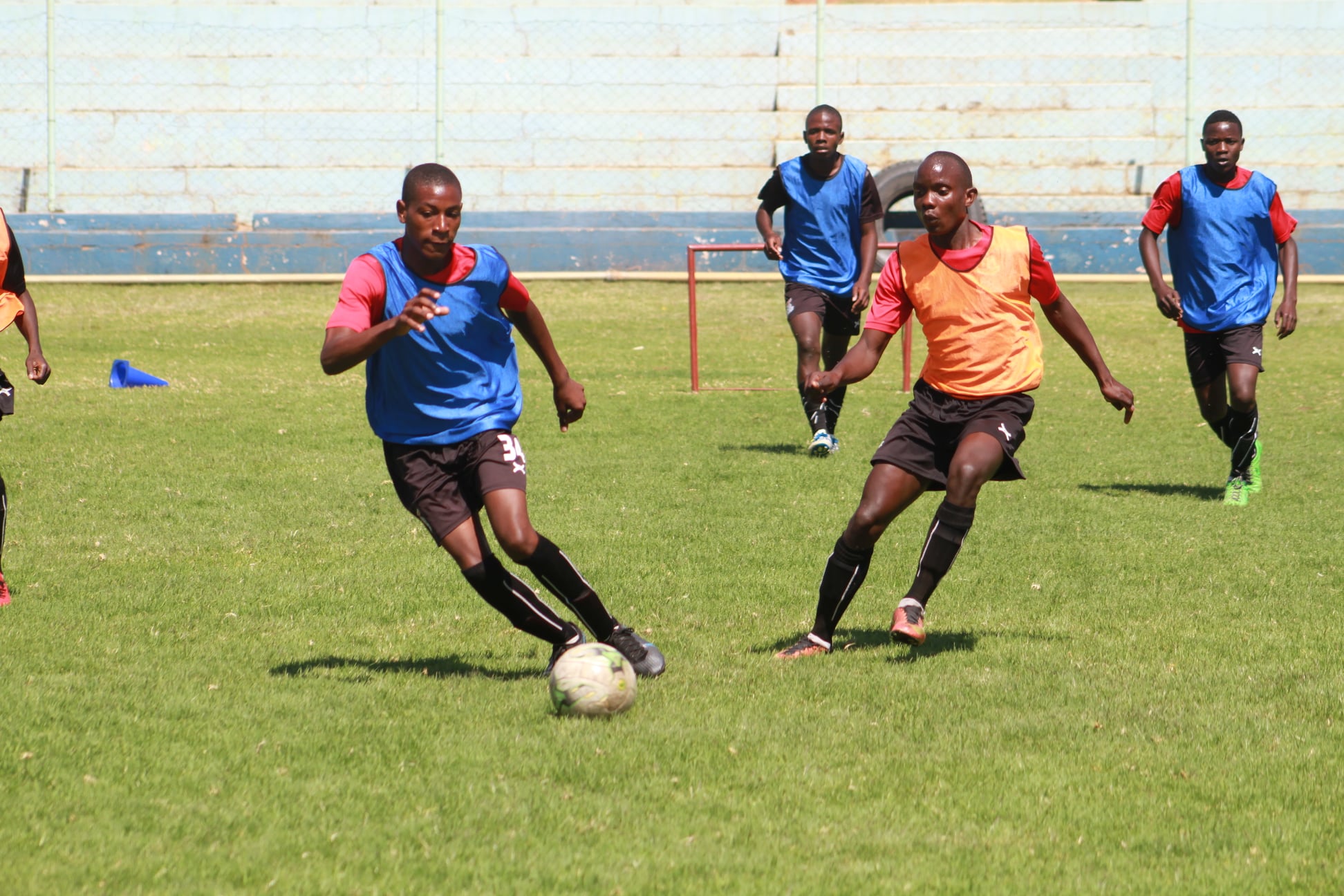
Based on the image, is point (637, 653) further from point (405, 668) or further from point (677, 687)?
point (405, 668)

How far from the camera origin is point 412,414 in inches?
218

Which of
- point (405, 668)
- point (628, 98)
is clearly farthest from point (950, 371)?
point (628, 98)

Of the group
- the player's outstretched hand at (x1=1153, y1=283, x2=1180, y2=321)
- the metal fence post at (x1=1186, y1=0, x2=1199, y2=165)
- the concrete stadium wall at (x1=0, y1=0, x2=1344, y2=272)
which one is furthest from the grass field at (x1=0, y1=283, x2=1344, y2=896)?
the concrete stadium wall at (x1=0, y1=0, x2=1344, y2=272)

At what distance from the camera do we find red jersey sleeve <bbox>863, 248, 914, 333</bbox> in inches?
242

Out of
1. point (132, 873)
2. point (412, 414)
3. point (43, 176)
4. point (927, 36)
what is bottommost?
point (132, 873)

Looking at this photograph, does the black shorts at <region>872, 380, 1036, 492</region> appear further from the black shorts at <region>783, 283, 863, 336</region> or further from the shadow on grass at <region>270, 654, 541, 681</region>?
the black shorts at <region>783, 283, 863, 336</region>

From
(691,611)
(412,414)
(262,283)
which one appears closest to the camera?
(412,414)

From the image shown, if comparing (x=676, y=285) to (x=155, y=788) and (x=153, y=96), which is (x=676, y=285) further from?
(x=155, y=788)

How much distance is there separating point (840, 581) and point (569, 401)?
4.12ft

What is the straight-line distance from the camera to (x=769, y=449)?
11625 millimetres

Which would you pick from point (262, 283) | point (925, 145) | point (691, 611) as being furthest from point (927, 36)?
point (691, 611)

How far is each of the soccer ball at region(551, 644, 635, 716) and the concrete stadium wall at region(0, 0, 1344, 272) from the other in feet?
62.7

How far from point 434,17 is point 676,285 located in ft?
22.8

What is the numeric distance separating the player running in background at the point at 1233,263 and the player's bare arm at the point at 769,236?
278 cm
